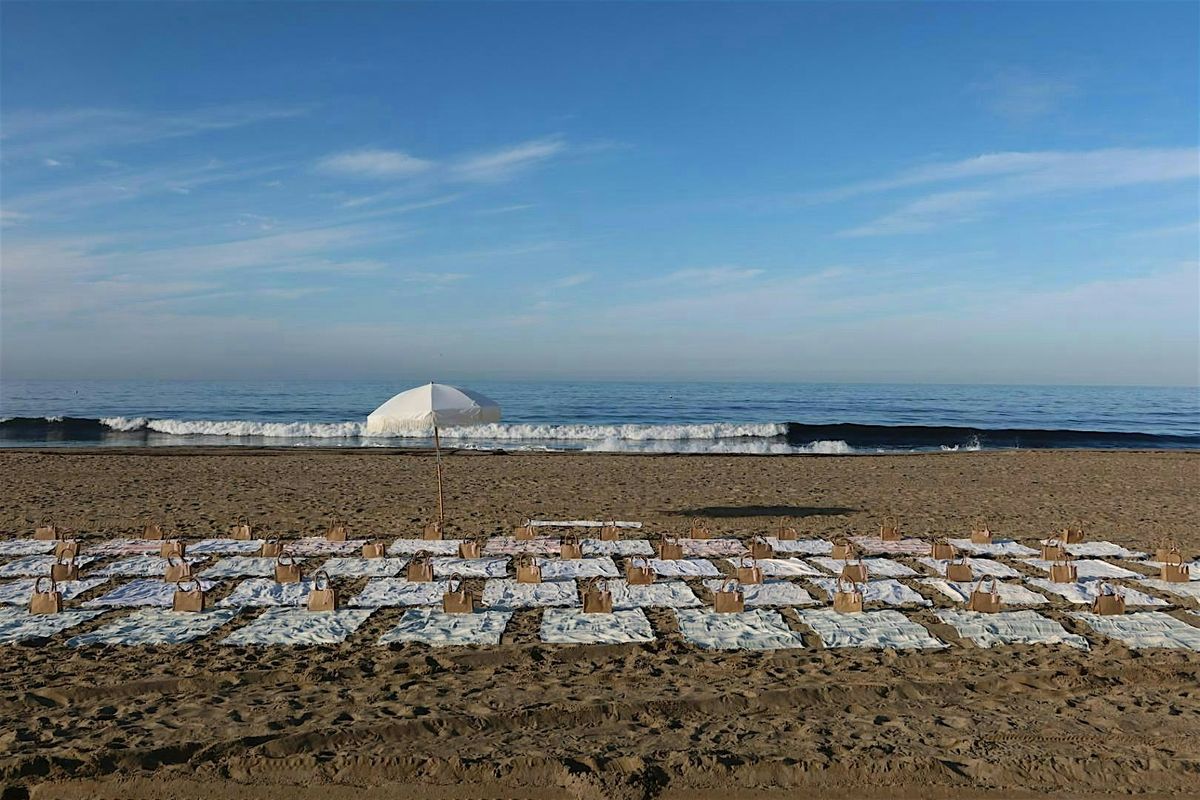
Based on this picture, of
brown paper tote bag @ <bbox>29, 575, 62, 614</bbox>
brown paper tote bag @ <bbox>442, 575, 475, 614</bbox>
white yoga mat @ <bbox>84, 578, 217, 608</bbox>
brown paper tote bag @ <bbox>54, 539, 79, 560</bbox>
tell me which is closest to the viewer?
brown paper tote bag @ <bbox>29, 575, 62, 614</bbox>

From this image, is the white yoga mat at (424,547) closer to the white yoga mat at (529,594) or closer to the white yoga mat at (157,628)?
the white yoga mat at (529,594)

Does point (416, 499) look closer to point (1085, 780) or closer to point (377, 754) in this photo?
point (377, 754)

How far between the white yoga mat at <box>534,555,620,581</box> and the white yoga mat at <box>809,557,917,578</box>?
198 centimetres

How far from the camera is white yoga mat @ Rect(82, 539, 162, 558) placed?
8164 millimetres

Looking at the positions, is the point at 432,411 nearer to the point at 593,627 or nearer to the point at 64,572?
the point at 64,572

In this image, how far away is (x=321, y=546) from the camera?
860 centimetres

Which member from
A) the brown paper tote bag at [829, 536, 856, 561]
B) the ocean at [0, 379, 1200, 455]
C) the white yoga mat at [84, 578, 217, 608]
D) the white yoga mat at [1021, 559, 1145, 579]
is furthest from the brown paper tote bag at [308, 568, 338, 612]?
the ocean at [0, 379, 1200, 455]

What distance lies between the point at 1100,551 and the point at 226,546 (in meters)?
8.89

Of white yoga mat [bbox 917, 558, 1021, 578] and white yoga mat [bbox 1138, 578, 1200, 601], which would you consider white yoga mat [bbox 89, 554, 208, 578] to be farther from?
white yoga mat [bbox 1138, 578, 1200, 601]

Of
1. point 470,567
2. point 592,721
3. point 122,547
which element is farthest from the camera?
point 122,547

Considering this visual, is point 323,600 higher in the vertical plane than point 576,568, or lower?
higher

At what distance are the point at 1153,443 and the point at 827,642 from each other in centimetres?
2967

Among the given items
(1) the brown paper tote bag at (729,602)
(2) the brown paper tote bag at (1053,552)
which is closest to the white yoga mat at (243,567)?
(1) the brown paper tote bag at (729,602)

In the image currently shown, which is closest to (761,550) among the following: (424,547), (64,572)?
(424,547)
